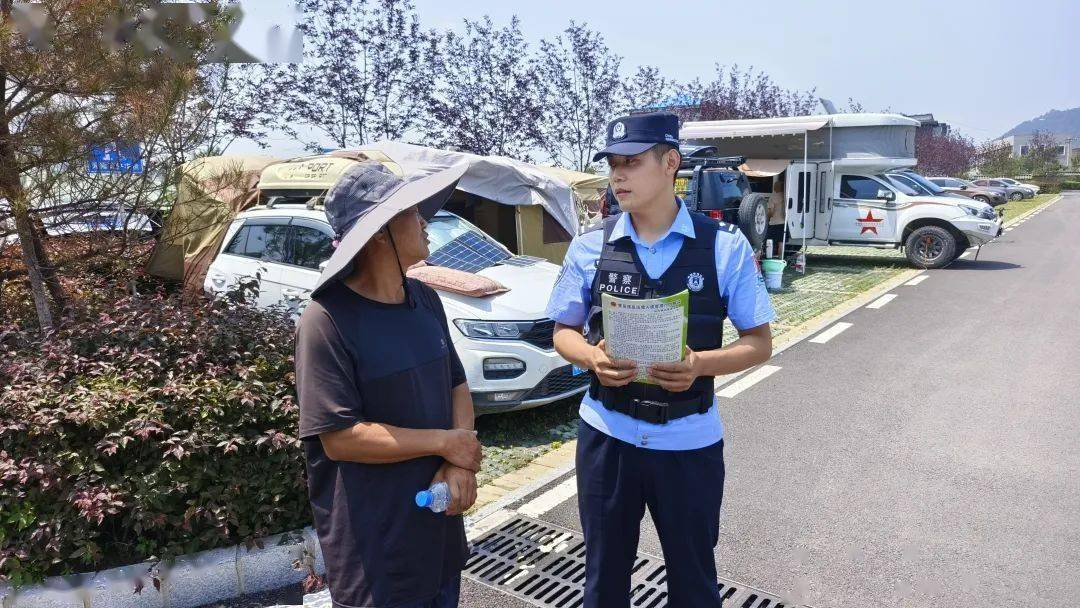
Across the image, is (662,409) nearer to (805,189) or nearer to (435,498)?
(435,498)

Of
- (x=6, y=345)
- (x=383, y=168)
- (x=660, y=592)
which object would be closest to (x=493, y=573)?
(x=660, y=592)

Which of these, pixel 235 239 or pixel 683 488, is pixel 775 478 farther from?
pixel 235 239

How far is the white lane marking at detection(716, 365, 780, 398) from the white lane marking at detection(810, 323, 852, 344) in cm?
134

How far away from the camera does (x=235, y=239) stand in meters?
6.53

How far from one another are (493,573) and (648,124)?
86.1 inches

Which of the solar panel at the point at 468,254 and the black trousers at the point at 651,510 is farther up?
the solar panel at the point at 468,254

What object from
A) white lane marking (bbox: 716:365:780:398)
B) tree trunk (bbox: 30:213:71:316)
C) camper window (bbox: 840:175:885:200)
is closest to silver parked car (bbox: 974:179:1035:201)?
camper window (bbox: 840:175:885:200)

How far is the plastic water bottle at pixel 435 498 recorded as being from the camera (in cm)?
181

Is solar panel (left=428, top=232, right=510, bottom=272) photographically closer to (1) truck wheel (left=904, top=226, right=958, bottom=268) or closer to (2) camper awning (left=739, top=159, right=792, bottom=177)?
(2) camper awning (left=739, top=159, right=792, bottom=177)

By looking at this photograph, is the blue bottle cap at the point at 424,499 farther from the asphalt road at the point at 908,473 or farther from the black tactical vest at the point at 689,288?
the asphalt road at the point at 908,473

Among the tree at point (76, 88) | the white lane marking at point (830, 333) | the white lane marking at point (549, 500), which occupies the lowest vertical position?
the white lane marking at point (830, 333)

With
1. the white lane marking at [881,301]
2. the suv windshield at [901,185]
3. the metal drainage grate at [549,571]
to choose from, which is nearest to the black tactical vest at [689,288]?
the metal drainage grate at [549,571]

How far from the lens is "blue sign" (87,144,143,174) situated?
3.89 m

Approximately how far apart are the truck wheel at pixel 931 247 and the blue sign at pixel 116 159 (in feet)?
42.9
